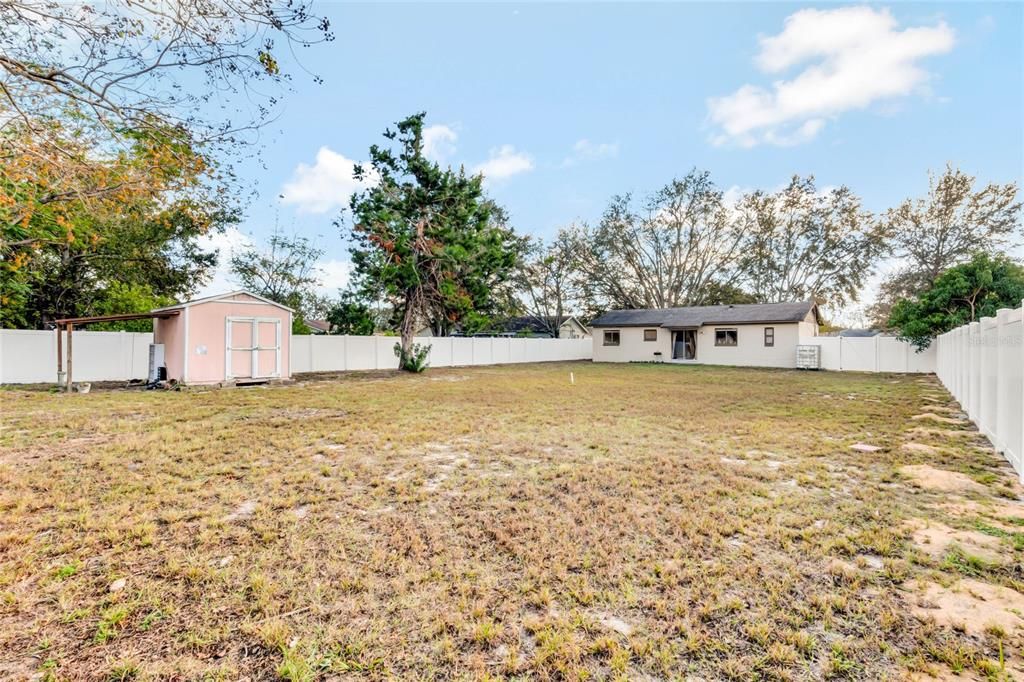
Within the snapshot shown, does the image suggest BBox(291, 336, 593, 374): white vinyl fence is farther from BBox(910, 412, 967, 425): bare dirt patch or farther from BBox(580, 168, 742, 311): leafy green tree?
BBox(910, 412, 967, 425): bare dirt patch

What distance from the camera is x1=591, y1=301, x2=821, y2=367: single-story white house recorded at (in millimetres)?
19875

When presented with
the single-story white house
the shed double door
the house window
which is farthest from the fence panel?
the shed double door

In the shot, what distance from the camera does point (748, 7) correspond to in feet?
35.0

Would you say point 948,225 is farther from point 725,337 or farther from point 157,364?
point 157,364

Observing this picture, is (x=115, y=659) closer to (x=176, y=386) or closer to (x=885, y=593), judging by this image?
(x=885, y=593)

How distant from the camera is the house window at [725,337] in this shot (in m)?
21.3

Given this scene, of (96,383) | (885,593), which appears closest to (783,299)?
(885,593)

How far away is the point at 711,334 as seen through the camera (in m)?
21.9

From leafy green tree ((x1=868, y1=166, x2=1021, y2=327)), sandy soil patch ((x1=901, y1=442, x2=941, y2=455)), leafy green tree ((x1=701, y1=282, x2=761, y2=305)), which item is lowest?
sandy soil patch ((x1=901, y1=442, x2=941, y2=455))

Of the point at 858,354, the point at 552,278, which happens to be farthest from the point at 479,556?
the point at 552,278

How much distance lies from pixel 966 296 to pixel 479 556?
18.2 m

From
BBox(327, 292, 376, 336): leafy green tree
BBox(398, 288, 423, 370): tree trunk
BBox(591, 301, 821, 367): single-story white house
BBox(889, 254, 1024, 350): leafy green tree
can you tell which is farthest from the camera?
BBox(591, 301, 821, 367): single-story white house

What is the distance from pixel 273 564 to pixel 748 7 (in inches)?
555

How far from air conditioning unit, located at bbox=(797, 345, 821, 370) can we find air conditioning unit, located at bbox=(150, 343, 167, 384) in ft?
71.2
